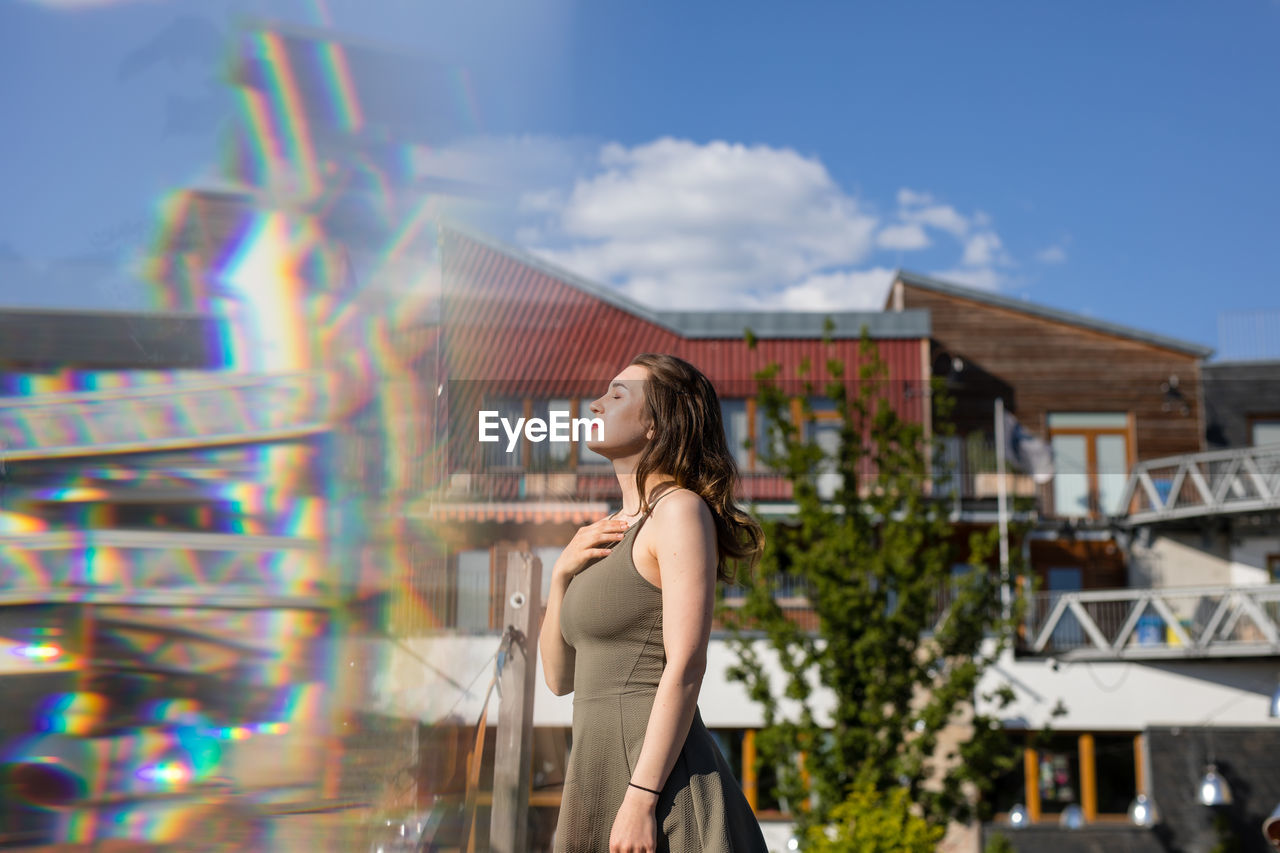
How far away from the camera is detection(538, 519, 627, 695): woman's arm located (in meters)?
1.79

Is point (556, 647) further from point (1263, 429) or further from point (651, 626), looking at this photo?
point (1263, 429)

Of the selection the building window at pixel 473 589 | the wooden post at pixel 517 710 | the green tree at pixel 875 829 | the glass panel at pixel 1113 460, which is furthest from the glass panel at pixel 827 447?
the building window at pixel 473 589

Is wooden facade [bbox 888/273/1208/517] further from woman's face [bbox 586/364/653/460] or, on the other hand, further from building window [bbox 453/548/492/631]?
woman's face [bbox 586/364/653/460]

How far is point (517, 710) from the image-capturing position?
2.46m

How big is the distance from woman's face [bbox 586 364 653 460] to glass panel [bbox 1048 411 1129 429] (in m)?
15.5

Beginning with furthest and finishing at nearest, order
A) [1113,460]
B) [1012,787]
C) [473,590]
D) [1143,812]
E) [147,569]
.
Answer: [1113,460] < [1012,787] < [1143,812] < [473,590] < [147,569]

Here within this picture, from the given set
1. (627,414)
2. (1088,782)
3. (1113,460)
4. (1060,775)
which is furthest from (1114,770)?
(627,414)

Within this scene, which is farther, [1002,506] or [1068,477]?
[1068,477]

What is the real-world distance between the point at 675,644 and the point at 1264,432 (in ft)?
57.1

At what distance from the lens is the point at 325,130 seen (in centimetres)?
142

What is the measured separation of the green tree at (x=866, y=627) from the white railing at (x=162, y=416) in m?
7.94

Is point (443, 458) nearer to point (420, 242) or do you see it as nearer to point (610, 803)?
point (420, 242)

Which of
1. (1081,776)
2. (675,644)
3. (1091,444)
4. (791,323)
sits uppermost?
(791,323)

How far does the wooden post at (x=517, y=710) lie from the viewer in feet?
7.69
